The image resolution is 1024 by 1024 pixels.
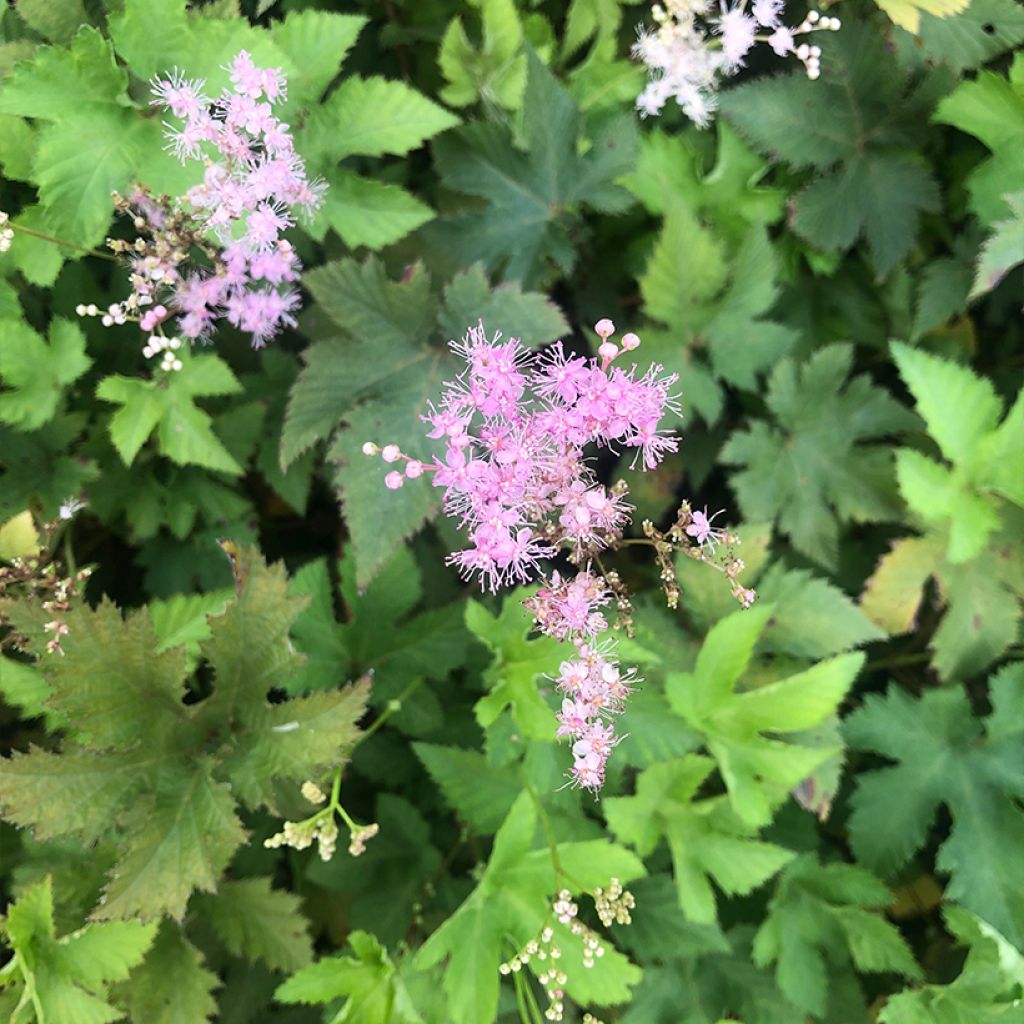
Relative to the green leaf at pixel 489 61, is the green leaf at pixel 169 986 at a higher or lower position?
lower

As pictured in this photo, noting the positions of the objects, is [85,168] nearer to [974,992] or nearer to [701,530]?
[701,530]

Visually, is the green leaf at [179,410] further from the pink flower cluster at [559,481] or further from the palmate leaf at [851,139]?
the palmate leaf at [851,139]

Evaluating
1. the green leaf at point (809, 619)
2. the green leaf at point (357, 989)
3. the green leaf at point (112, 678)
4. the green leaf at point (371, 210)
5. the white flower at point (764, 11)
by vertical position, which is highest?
the white flower at point (764, 11)

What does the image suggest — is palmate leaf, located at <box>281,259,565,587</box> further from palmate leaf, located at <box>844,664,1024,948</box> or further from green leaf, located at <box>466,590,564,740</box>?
palmate leaf, located at <box>844,664,1024,948</box>

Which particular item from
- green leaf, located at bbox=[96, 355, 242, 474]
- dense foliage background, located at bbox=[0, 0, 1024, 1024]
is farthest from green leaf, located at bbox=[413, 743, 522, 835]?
green leaf, located at bbox=[96, 355, 242, 474]

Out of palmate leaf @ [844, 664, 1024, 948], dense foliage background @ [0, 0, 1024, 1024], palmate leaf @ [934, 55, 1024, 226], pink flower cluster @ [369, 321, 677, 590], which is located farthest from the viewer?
palmate leaf @ [844, 664, 1024, 948]

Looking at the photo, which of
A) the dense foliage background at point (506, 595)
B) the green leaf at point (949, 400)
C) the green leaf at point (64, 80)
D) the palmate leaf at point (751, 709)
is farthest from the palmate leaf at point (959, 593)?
the green leaf at point (64, 80)

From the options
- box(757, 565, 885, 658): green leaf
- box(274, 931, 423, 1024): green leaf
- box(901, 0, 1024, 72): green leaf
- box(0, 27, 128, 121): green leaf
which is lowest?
box(274, 931, 423, 1024): green leaf
